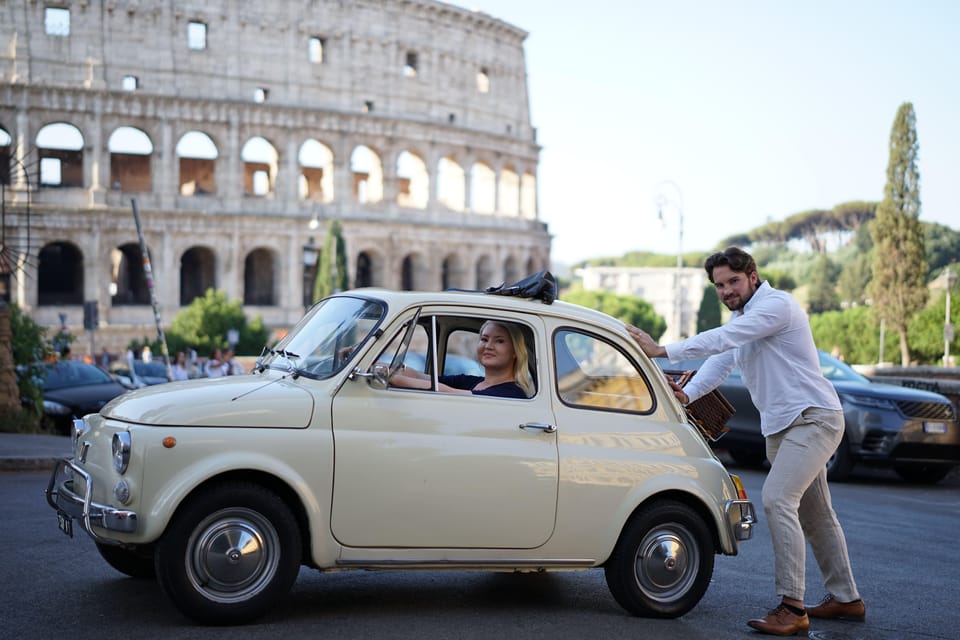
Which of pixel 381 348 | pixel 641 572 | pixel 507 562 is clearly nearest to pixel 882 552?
pixel 641 572

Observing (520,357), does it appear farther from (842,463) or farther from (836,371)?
(836,371)

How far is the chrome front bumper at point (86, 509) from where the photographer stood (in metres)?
5.63

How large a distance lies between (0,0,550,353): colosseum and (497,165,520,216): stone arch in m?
1.66

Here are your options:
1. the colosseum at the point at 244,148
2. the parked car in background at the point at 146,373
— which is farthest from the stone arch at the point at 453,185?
the parked car in background at the point at 146,373

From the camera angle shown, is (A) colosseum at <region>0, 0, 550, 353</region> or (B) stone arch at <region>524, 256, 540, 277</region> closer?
(A) colosseum at <region>0, 0, 550, 353</region>

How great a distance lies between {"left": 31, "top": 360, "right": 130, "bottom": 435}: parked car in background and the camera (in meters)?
20.2

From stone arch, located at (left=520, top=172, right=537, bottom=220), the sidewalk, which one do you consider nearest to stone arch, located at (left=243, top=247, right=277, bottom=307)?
stone arch, located at (left=520, top=172, right=537, bottom=220)

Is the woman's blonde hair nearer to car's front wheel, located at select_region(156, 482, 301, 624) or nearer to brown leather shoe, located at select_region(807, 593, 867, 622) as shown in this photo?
car's front wheel, located at select_region(156, 482, 301, 624)

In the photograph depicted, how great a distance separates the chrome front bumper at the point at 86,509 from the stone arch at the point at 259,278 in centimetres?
6116

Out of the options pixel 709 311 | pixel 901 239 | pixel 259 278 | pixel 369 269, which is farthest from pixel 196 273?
pixel 901 239

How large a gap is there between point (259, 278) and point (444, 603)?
208 ft

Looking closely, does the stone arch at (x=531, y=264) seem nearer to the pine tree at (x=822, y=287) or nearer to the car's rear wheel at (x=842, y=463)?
the pine tree at (x=822, y=287)

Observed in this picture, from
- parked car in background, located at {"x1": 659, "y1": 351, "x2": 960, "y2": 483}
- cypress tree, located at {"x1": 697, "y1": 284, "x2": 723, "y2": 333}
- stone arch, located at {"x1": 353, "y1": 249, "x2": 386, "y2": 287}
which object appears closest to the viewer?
parked car in background, located at {"x1": 659, "y1": 351, "x2": 960, "y2": 483}

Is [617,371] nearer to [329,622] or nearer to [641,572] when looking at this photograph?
[641,572]
